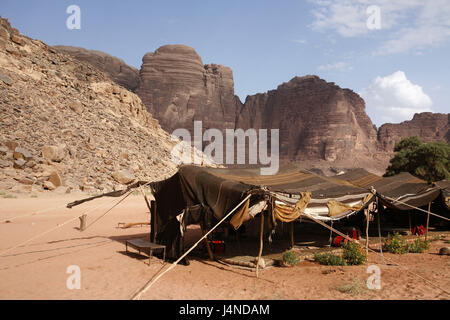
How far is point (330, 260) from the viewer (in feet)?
30.5

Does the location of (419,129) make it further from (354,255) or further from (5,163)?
(5,163)

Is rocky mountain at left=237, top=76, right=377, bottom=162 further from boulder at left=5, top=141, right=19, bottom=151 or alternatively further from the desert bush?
the desert bush

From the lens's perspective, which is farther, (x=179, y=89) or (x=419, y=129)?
(x=419, y=129)

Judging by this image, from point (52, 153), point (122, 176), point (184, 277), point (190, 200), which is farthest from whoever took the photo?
point (122, 176)

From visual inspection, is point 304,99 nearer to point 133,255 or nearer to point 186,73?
point 186,73

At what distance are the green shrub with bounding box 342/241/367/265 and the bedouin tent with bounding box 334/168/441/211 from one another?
74.9 inches

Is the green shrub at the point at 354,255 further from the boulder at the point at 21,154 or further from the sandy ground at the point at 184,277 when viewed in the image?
the boulder at the point at 21,154

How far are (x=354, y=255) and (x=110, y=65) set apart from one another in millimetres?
95755

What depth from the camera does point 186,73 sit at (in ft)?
325

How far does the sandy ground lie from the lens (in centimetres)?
679

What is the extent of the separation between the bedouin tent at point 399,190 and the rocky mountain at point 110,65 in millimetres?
86936

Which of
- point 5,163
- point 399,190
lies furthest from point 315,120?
point 399,190

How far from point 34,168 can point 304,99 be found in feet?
310

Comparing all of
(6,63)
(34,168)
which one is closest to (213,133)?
(6,63)
